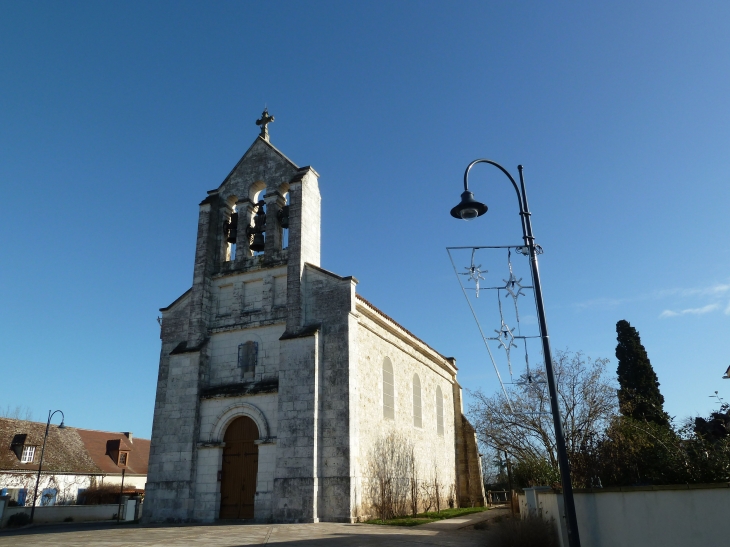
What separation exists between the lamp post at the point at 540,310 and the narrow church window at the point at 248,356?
12144 mm

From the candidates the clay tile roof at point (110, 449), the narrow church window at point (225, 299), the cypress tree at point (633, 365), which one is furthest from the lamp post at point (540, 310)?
the clay tile roof at point (110, 449)

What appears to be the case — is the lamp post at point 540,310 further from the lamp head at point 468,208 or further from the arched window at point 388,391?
the arched window at point 388,391

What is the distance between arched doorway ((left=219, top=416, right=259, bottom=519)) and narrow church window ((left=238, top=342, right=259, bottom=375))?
173 cm

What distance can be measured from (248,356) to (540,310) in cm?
1326

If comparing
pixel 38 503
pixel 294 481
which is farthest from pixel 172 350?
pixel 38 503

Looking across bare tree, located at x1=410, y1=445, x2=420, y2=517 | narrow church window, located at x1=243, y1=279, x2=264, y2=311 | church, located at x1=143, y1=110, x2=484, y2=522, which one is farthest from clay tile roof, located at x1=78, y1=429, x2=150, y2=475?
narrow church window, located at x1=243, y1=279, x2=264, y2=311

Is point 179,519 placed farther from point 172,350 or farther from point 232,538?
point 232,538

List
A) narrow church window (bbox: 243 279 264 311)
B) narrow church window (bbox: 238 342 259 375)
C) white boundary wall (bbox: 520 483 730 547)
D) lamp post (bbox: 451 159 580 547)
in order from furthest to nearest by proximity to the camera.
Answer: narrow church window (bbox: 243 279 264 311)
narrow church window (bbox: 238 342 259 375)
lamp post (bbox: 451 159 580 547)
white boundary wall (bbox: 520 483 730 547)

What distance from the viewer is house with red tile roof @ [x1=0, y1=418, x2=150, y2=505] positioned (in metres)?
34.4

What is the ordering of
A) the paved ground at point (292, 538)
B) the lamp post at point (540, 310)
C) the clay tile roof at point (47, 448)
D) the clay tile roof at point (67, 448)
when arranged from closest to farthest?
the lamp post at point (540, 310) < the paved ground at point (292, 538) < the clay tile roof at point (47, 448) < the clay tile roof at point (67, 448)

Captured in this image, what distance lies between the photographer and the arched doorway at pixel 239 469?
730 inches

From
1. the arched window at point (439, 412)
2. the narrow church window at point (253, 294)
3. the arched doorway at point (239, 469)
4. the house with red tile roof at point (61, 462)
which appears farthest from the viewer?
the house with red tile roof at point (61, 462)

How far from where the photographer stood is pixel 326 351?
18875 millimetres

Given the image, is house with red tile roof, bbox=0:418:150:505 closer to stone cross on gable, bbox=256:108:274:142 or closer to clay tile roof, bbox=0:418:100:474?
clay tile roof, bbox=0:418:100:474
